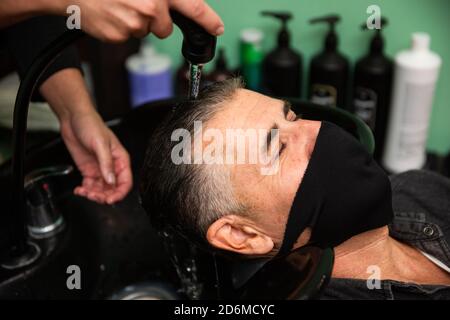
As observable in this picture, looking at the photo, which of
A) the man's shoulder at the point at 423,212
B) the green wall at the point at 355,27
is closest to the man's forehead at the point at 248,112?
the man's shoulder at the point at 423,212

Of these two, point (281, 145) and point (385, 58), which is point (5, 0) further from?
point (385, 58)

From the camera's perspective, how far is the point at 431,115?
1864mm

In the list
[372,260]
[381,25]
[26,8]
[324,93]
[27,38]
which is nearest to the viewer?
[26,8]

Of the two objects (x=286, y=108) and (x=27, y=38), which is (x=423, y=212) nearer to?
(x=286, y=108)

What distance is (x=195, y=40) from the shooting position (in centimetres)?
90

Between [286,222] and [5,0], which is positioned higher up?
[5,0]

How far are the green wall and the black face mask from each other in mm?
869

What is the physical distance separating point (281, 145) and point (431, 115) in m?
1.05

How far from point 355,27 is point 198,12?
3.43ft

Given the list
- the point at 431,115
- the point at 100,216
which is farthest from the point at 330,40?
the point at 100,216

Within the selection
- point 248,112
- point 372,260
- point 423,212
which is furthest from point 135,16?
point 423,212

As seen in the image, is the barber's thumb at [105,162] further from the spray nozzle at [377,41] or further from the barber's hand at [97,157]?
the spray nozzle at [377,41]

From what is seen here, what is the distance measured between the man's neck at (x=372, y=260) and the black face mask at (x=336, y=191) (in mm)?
97
